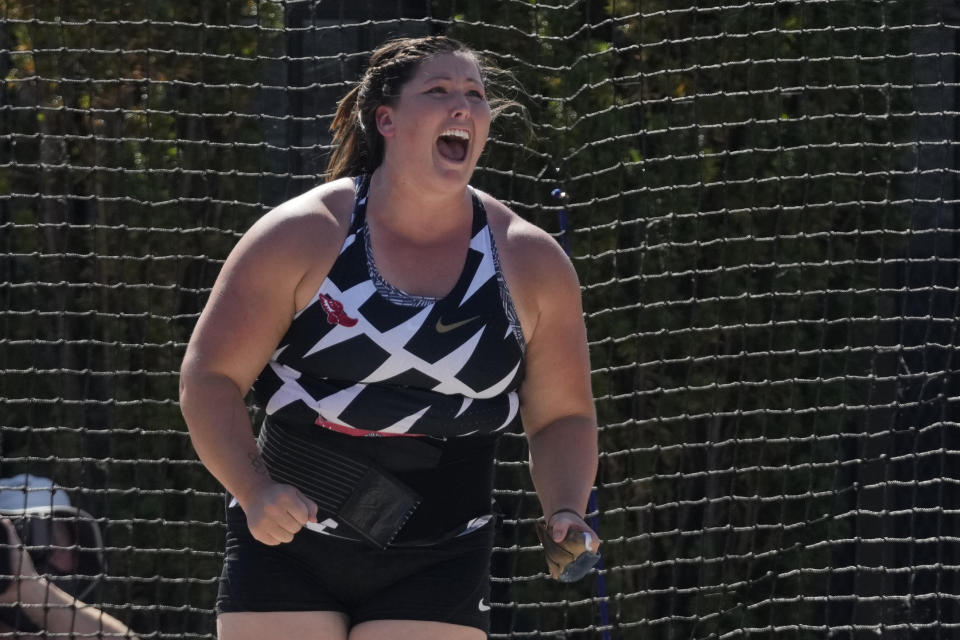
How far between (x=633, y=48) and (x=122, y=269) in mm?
1855

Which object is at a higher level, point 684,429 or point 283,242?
point 283,242

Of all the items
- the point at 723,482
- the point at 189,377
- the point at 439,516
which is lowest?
the point at 723,482

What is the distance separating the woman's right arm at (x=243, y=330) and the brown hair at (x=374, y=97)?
31 centimetres

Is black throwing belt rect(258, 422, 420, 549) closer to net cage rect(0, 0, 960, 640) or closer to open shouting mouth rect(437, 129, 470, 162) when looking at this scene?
open shouting mouth rect(437, 129, 470, 162)

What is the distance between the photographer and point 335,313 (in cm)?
216

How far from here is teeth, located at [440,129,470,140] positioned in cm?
229

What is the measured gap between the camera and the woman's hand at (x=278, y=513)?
201cm

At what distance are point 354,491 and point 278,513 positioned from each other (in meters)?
0.18

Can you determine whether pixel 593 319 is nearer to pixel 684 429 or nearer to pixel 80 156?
pixel 684 429

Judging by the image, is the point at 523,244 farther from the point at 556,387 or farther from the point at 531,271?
the point at 556,387

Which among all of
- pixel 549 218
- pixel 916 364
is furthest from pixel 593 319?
pixel 916 364

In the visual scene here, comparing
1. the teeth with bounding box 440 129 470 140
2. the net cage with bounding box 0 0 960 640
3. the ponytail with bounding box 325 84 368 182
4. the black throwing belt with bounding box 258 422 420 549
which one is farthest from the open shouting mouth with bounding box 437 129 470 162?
the net cage with bounding box 0 0 960 640

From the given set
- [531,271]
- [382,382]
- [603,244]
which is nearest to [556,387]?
[531,271]

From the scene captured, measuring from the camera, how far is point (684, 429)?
4.64 m
